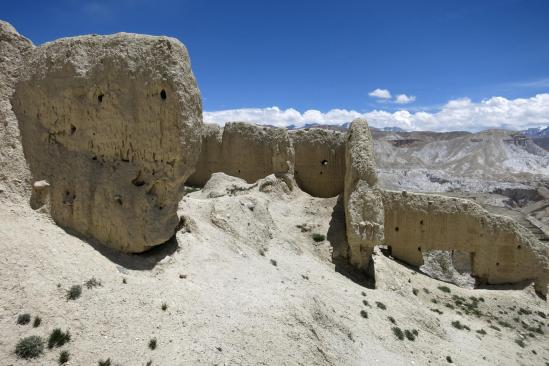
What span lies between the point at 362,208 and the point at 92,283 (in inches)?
504

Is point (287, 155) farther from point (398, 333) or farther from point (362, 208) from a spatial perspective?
point (398, 333)

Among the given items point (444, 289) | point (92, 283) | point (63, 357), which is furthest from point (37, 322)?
point (444, 289)

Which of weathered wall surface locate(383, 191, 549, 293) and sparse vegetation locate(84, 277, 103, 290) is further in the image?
weathered wall surface locate(383, 191, 549, 293)

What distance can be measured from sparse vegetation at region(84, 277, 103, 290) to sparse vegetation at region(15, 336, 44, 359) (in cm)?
197

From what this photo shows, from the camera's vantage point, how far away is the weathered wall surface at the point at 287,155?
2547 cm

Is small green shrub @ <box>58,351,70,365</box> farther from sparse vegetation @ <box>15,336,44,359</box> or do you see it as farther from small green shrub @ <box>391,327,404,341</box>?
small green shrub @ <box>391,327,404,341</box>

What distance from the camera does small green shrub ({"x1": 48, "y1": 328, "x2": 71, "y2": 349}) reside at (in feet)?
30.4

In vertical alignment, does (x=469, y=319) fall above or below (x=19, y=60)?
below

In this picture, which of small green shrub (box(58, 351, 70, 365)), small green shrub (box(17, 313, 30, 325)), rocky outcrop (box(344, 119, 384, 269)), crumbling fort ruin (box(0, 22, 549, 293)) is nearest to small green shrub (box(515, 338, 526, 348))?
rocky outcrop (box(344, 119, 384, 269))

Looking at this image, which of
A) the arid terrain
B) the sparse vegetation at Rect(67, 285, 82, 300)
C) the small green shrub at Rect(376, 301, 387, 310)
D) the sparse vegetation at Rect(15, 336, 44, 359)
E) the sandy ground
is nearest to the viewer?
the sparse vegetation at Rect(15, 336, 44, 359)

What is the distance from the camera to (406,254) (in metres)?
24.4

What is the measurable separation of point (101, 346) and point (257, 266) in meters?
7.62

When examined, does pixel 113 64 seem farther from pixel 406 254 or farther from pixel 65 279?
pixel 406 254

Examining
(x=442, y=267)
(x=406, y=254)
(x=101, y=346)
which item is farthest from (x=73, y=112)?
(x=442, y=267)
